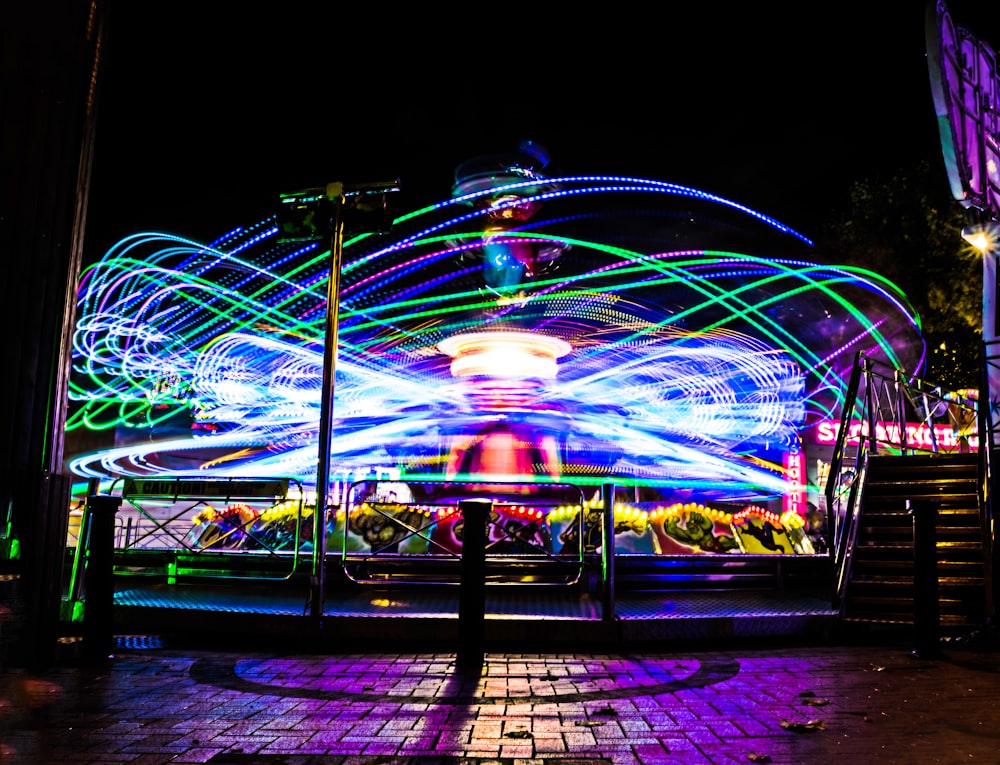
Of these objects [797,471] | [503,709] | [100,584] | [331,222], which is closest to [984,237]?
[331,222]

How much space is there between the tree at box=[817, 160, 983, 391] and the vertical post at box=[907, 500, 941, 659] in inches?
586

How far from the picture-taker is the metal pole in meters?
8.58

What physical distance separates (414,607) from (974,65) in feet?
38.7

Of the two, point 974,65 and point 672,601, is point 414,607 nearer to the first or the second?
point 672,601

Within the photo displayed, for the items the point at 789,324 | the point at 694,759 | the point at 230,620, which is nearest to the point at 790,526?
the point at 230,620

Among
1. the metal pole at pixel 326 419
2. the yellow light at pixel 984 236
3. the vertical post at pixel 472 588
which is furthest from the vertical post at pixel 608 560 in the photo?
the yellow light at pixel 984 236

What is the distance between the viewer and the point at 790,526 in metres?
14.2

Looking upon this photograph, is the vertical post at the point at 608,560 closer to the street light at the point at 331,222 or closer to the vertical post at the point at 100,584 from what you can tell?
the street light at the point at 331,222

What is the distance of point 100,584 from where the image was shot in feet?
25.3

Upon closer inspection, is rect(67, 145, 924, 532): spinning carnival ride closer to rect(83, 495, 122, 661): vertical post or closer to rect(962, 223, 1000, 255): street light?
rect(962, 223, 1000, 255): street light

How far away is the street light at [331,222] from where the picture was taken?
8.90 metres

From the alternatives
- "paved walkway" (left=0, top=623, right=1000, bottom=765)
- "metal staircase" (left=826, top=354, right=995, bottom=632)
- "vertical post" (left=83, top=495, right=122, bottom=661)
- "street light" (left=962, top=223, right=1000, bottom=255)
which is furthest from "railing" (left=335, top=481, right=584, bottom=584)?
"street light" (left=962, top=223, right=1000, bottom=255)

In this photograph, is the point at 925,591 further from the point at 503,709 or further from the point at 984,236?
the point at 984,236

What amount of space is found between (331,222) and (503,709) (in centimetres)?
569
